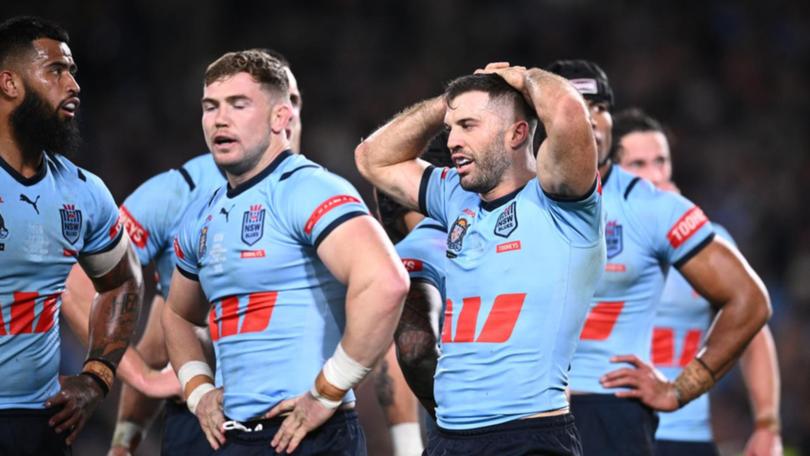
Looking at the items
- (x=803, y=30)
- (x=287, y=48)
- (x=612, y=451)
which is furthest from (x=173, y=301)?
(x=803, y=30)

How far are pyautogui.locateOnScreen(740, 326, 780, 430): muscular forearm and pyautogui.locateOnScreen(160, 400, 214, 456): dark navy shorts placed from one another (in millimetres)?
3229

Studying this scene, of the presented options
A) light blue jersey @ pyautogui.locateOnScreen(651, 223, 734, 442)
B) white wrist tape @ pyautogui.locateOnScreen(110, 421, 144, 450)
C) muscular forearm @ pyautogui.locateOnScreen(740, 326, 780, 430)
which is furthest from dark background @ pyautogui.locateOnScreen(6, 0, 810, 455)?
white wrist tape @ pyautogui.locateOnScreen(110, 421, 144, 450)

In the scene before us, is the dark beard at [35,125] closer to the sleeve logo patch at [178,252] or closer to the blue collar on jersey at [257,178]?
the sleeve logo patch at [178,252]

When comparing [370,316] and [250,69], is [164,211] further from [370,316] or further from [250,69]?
[370,316]

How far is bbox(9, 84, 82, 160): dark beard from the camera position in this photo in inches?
203

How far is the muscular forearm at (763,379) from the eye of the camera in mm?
7036

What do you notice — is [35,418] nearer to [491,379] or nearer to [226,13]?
[491,379]

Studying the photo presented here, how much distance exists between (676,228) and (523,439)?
67.2 inches

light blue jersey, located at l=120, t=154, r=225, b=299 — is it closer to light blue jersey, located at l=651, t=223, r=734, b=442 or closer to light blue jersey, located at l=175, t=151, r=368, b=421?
light blue jersey, located at l=175, t=151, r=368, b=421

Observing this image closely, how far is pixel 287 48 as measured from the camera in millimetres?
15766

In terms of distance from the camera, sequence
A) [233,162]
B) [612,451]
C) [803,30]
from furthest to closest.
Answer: [803,30] → [612,451] → [233,162]

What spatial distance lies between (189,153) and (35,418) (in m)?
9.45

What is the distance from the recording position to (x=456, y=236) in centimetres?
480

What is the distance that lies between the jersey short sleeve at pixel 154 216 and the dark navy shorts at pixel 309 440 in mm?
1636
